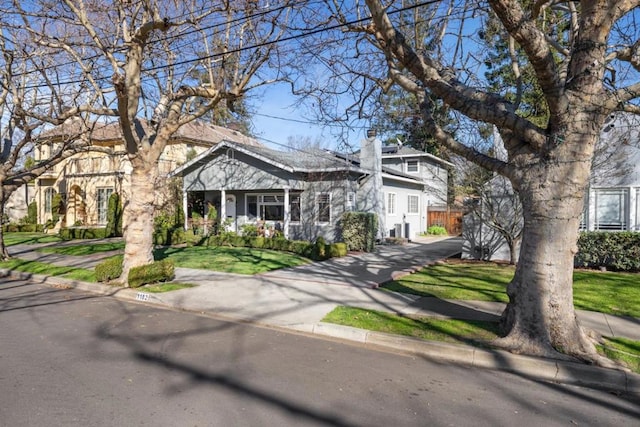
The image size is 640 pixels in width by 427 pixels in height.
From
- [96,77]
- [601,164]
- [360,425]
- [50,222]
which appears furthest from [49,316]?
[50,222]

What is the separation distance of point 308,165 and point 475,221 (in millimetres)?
9001

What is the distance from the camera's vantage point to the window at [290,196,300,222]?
2166 centimetres

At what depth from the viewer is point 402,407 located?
4375 mm

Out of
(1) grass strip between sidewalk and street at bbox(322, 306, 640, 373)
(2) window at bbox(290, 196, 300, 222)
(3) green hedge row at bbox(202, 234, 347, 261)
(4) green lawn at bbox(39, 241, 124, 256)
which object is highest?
(2) window at bbox(290, 196, 300, 222)

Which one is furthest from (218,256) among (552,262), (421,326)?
(552,262)

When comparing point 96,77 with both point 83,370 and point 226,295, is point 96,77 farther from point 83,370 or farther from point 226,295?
point 83,370

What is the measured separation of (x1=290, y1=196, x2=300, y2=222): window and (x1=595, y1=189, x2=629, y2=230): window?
1264cm

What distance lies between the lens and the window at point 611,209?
14.1 meters

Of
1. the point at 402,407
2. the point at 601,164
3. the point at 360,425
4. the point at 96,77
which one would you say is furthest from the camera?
the point at 96,77

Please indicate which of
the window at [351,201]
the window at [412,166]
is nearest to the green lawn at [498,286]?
the window at [351,201]

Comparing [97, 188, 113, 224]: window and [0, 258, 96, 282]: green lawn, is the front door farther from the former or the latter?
[0, 258, 96, 282]: green lawn

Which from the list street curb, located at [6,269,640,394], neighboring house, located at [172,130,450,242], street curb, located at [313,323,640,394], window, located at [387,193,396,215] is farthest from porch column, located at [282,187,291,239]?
street curb, located at [313,323,640,394]

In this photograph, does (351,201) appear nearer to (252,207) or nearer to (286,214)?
(286,214)

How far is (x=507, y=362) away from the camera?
5.67 metres
